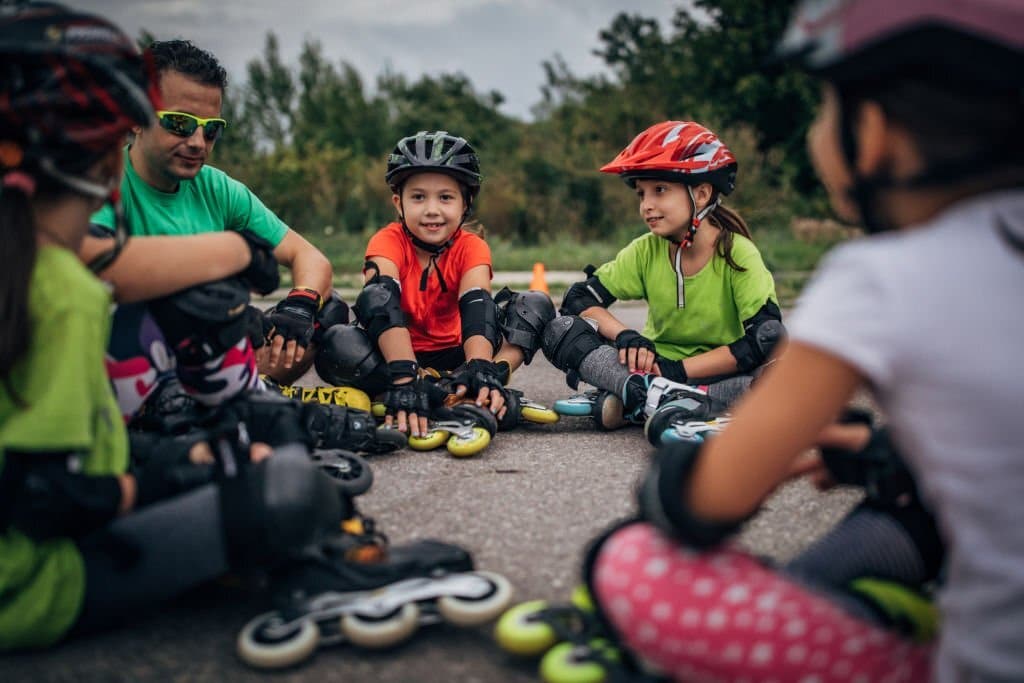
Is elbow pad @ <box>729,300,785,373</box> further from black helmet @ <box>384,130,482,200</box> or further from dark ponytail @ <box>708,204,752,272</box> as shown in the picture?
black helmet @ <box>384,130,482,200</box>

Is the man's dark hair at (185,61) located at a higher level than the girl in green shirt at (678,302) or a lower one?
higher

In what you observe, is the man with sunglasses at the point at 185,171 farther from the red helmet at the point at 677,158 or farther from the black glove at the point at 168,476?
the red helmet at the point at 677,158

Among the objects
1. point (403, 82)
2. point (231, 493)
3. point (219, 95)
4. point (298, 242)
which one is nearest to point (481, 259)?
point (298, 242)

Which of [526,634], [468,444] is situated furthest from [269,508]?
[468,444]

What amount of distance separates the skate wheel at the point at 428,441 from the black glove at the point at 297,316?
1.88 ft

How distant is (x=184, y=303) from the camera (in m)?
2.17

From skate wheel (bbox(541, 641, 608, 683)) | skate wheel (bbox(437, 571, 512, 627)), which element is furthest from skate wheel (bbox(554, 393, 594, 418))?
skate wheel (bbox(541, 641, 608, 683))

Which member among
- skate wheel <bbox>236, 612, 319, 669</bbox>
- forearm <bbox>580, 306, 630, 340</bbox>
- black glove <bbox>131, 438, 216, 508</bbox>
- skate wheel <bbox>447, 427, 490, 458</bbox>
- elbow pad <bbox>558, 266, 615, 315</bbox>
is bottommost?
skate wheel <bbox>236, 612, 319, 669</bbox>

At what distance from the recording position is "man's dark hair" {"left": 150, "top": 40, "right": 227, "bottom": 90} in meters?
3.19

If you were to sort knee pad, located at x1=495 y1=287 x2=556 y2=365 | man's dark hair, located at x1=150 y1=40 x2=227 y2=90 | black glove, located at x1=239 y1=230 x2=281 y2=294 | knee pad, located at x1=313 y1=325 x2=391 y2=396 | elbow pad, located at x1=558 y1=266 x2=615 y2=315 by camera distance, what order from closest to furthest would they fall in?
black glove, located at x1=239 y1=230 x2=281 y2=294 → man's dark hair, located at x1=150 y1=40 x2=227 y2=90 → knee pad, located at x1=313 y1=325 x2=391 y2=396 → knee pad, located at x1=495 y1=287 x2=556 y2=365 → elbow pad, located at x1=558 y1=266 x2=615 y2=315

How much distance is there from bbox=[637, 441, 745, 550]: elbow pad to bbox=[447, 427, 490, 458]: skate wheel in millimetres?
1822

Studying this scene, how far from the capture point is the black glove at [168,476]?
5.87 feet

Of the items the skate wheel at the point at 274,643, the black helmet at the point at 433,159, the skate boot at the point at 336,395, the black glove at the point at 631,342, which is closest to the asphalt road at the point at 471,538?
the skate wheel at the point at 274,643

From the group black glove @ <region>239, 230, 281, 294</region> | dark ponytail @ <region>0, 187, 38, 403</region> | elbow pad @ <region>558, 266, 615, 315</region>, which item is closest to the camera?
dark ponytail @ <region>0, 187, 38, 403</region>
